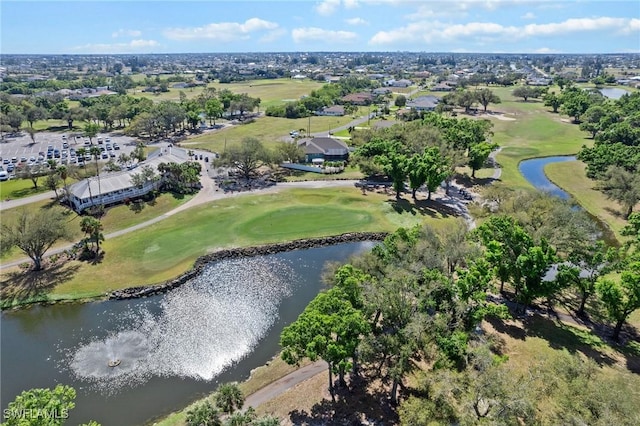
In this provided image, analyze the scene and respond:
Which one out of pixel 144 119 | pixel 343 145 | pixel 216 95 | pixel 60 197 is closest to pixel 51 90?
pixel 216 95

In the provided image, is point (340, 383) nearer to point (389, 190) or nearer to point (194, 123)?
point (389, 190)

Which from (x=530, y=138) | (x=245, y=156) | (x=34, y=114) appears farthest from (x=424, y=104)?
(x=34, y=114)

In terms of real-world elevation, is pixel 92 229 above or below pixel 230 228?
above

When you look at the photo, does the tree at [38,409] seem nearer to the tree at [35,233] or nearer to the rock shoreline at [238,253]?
the rock shoreline at [238,253]

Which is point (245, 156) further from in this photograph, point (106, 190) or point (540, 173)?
point (540, 173)

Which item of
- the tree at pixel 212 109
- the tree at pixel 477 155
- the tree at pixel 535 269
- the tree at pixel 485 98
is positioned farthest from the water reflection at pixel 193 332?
the tree at pixel 485 98

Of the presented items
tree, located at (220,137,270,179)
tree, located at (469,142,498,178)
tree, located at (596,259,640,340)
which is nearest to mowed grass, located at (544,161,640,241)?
tree, located at (469,142,498,178)
